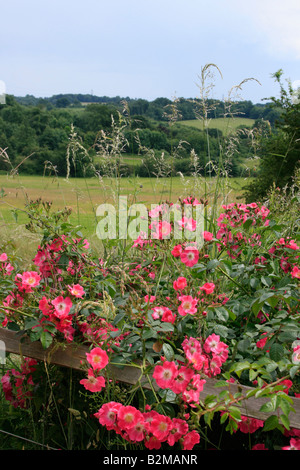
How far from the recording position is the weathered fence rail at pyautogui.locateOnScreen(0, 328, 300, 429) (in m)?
1.16

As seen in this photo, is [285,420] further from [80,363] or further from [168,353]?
[80,363]

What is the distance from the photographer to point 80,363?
128 cm

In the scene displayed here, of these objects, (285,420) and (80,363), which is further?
(80,363)

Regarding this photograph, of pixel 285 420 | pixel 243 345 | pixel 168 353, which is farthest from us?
pixel 243 345

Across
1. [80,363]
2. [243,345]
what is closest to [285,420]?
[243,345]

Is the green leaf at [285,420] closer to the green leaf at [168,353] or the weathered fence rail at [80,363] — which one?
the weathered fence rail at [80,363]

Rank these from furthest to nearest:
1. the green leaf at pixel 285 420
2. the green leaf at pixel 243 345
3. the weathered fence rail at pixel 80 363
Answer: the green leaf at pixel 243 345 → the weathered fence rail at pixel 80 363 → the green leaf at pixel 285 420

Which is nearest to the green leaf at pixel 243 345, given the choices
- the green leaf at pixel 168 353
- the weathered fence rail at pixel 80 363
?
the weathered fence rail at pixel 80 363

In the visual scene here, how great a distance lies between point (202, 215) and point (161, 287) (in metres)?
0.34

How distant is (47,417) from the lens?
1.63 metres

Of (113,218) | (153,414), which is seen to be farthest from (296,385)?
(113,218)

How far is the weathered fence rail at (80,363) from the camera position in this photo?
45.8 inches
